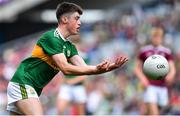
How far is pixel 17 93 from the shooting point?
8.37 m

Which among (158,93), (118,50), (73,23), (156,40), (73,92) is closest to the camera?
(73,23)

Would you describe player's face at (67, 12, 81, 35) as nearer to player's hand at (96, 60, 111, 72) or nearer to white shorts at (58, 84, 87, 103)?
player's hand at (96, 60, 111, 72)

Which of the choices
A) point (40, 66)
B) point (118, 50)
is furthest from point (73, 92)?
point (40, 66)

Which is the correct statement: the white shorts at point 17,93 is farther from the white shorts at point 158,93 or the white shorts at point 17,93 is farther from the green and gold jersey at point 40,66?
the white shorts at point 158,93

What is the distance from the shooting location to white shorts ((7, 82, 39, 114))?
8305 millimetres

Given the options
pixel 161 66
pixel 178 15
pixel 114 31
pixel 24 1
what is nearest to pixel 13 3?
pixel 24 1

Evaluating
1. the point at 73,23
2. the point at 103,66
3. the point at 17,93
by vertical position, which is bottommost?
the point at 17,93

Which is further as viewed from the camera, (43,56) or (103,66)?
(43,56)

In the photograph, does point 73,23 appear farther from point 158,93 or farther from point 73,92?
point 73,92

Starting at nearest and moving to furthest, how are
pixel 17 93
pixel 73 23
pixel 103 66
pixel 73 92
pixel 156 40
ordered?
pixel 103 66 → pixel 17 93 → pixel 73 23 → pixel 156 40 → pixel 73 92

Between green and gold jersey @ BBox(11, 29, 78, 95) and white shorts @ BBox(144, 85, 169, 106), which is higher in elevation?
green and gold jersey @ BBox(11, 29, 78, 95)

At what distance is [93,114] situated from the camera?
1756 cm

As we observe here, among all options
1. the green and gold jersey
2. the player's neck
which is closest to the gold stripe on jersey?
the green and gold jersey

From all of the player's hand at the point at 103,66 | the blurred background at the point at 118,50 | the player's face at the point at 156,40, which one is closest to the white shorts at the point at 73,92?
the blurred background at the point at 118,50
